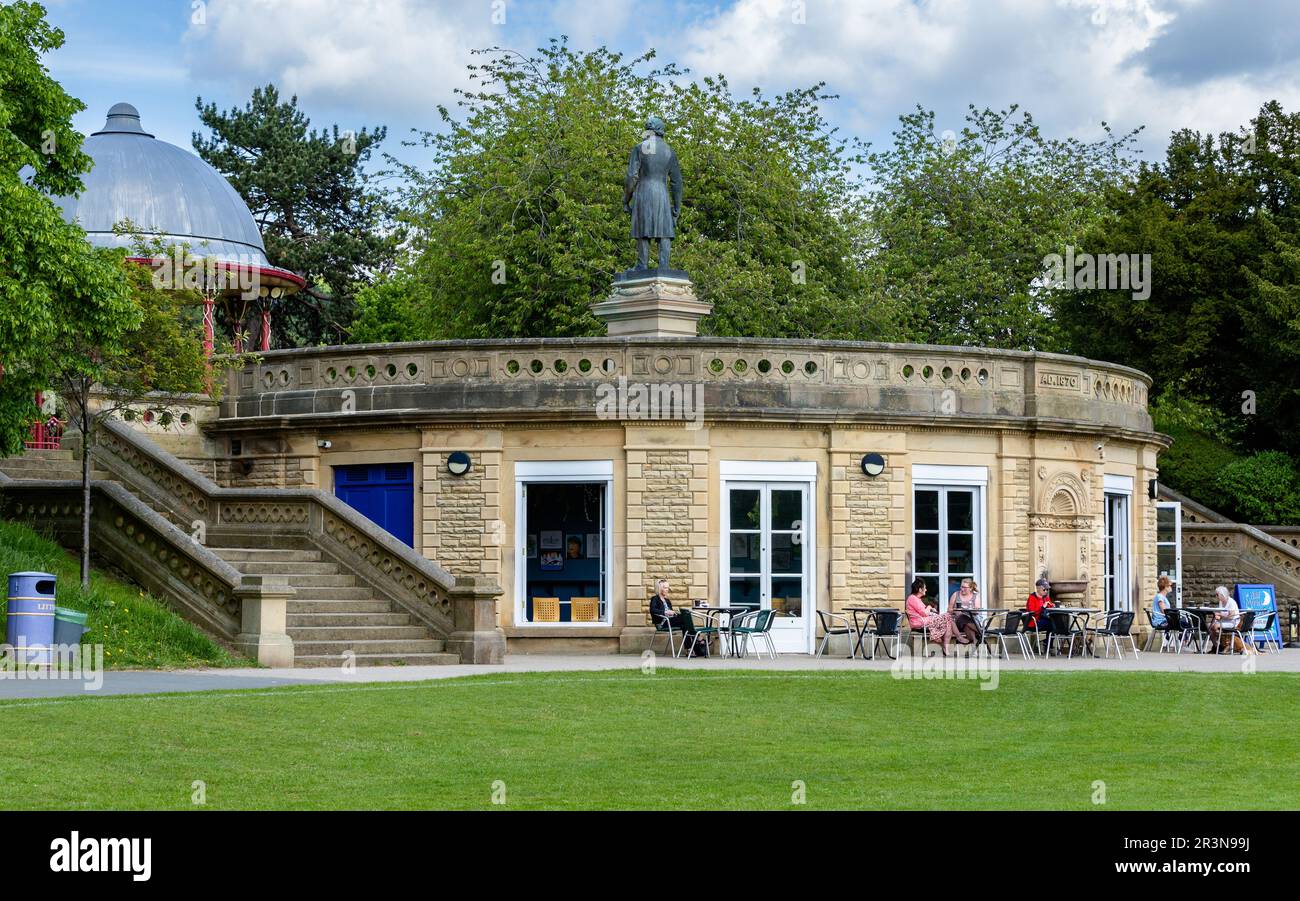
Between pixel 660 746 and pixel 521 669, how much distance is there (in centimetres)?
873

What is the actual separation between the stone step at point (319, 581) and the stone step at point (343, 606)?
205 millimetres

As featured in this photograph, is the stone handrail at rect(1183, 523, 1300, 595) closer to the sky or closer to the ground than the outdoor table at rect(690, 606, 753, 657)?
closer to the sky

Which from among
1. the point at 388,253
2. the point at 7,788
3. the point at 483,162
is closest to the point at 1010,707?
the point at 7,788

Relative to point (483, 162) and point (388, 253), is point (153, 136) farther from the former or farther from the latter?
point (388, 253)

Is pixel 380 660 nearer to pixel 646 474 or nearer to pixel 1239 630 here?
pixel 646 474

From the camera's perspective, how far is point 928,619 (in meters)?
27.6

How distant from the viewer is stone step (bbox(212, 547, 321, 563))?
2736 cm

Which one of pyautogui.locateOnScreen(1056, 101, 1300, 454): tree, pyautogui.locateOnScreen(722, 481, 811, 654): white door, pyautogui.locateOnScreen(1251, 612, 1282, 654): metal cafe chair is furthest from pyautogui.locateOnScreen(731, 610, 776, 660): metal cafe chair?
pyautogui.locateOnScreen(1056, 101, 1300, 454): tree

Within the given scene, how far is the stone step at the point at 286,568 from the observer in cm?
2702

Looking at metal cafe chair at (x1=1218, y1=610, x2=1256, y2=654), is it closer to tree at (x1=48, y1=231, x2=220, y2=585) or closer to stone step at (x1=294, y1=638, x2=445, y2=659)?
stone step at (x1=294, y1=638, x2=445, y2=659)

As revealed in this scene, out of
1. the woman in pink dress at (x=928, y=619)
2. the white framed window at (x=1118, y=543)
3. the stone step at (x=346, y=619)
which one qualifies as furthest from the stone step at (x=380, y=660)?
the white framed window at (x=1118, y=543)

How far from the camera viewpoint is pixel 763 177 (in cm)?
4756
